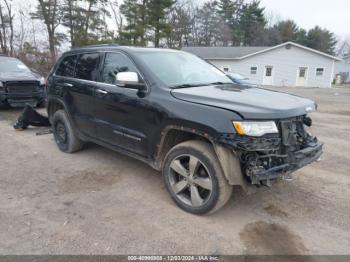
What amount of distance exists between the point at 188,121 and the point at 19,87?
25.5ft

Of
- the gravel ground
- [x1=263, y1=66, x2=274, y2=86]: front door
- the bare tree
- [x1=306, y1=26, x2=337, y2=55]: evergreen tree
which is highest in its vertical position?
[x1=306, y1=26, x2=337, y2=55]: evergreen tree

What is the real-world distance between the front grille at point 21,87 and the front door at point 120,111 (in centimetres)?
593

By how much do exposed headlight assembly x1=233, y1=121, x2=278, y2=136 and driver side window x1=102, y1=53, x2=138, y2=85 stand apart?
5.69ft

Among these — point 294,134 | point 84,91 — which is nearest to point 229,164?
point 294,134

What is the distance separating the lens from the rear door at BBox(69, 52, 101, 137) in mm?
4344

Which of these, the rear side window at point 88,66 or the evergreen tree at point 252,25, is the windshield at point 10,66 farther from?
the evergreen tree at point 252,25

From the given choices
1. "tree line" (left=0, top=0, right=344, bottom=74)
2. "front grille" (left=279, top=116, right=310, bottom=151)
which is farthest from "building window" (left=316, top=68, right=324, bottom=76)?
"front grille" (left=279, top=116, right=310, bottom=151)

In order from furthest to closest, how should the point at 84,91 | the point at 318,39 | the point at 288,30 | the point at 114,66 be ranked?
the point at 288,30 → the point at 318,39 → the point at 84,91 → the point at 114,66

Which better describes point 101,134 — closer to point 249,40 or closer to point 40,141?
point 40,141

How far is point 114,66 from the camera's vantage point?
13.4ft

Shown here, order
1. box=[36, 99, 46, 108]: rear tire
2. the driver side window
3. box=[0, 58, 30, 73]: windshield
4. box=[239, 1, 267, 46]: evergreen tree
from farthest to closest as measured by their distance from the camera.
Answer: box=[239, 1, 267, 46]: evergreen tree, box=[36, 99, 46, 108]: rear tire, box=[0, 58, 30, 73]: windshield, the driver side window

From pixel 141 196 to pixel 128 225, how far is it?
69cm

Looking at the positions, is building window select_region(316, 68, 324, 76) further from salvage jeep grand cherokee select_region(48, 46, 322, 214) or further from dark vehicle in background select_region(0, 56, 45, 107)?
salvage jeep grand cherokee select_region(48, 46, 322, 214)

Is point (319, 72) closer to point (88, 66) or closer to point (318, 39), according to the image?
point (318, 39)
